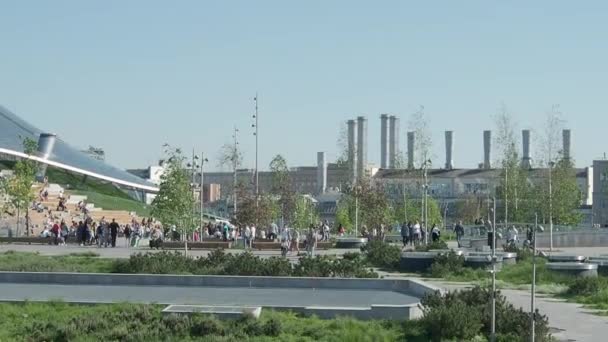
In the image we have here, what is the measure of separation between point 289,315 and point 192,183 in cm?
2197

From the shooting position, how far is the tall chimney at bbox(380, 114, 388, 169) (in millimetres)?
125938

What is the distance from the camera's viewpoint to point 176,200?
3588cm

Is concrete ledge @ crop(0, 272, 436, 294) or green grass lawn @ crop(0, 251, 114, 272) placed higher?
green grass lawn @ crop(0, 251, 114, 272)

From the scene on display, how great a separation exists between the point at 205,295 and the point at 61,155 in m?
60.5

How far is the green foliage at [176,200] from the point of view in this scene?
1407 inches

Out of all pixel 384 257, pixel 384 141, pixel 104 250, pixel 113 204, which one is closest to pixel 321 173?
pixel 384 141

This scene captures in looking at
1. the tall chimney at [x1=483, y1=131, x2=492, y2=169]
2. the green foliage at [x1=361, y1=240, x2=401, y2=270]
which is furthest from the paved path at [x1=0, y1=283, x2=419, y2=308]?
the tall chimney at [x1=483, y1=131, x2=492, y2=169]

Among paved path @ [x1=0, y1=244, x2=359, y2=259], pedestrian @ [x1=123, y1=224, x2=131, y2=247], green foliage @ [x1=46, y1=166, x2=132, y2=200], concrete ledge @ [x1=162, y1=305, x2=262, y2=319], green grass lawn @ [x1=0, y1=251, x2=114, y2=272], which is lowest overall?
concrete ledge @ [x1=162, y1=305, x2=262, y2=319]

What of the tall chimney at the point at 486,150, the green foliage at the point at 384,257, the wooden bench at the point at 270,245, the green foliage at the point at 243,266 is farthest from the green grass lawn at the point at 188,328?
the tall chimney at the point at 486,150

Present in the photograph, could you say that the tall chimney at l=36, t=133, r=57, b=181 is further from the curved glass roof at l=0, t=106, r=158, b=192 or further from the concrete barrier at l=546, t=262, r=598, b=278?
the concrete barrier at l=546, t=262, r=598, b=278

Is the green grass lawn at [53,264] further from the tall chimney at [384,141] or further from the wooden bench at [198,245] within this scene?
the tall chimney at [384,141]

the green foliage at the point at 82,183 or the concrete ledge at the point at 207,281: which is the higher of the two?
the green foliage at the point at 82,183

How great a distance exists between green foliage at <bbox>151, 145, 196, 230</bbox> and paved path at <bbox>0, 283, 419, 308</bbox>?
14.0 m

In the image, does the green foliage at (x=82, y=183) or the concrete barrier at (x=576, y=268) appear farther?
the green foliage at (x=82, y=183)
